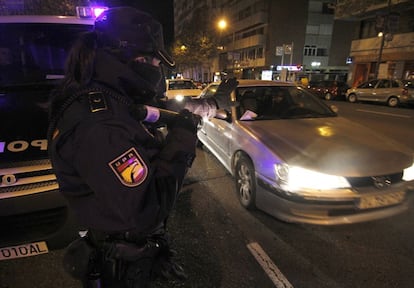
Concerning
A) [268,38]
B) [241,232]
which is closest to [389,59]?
[268,38]

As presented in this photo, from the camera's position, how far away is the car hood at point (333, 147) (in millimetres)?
2631

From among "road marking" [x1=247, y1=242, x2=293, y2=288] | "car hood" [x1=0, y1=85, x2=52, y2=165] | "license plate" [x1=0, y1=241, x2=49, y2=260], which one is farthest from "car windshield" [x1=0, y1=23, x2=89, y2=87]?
"road marking" [x1=247, y1=242, x2=293, y2=288]

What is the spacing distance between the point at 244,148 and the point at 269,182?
24.2 inches

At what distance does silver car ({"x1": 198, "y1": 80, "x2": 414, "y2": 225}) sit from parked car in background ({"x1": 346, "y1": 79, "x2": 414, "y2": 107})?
1305 cm

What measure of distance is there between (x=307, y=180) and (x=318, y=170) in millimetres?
137

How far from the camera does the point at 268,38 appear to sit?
1443 inches

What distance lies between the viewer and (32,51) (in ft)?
11.1

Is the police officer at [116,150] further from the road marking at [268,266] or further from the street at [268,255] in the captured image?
the road marking at [268,266]

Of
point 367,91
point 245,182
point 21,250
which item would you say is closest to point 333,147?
point 245,182

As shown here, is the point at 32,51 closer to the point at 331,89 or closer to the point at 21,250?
the point at 21,250

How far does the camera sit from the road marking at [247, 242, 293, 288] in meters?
2.22

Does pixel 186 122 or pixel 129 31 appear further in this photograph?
pixel 186 122

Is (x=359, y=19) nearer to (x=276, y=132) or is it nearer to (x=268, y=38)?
(x=268, y=38)

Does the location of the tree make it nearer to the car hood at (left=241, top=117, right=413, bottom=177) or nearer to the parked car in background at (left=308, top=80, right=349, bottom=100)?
the parked car in background at (left=308, top=80, right=349, bottom=100)
